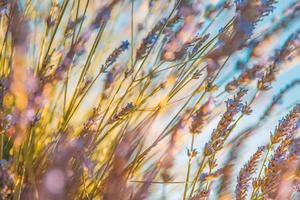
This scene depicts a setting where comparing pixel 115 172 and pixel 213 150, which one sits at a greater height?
pixel 213 150

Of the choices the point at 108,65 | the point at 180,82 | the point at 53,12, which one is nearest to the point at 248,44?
the point at 180,82

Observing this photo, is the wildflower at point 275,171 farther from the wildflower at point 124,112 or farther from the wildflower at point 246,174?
the wildflower at point 124,112

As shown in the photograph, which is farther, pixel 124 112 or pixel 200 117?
pixel 124 112

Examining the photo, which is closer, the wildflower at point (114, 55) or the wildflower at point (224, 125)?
the wildflower at point (224, 125)

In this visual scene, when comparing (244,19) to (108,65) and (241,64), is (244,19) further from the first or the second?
(108,65)

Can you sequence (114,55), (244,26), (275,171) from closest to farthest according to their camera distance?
(244,26) → (275,171) → (114,55)

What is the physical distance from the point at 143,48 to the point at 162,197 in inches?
11.3

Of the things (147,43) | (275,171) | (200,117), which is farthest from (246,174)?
(147,43)

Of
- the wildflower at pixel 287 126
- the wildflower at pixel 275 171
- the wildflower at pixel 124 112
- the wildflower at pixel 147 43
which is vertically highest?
Result: the wildflower at pixel 147 43

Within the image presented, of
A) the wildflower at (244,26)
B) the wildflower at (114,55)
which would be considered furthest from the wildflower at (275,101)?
the wildflower at (114,55)

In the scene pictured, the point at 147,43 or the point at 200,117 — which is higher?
the point at 147,43

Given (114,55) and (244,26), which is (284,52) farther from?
(114,55)

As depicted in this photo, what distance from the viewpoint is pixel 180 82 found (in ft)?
2.95

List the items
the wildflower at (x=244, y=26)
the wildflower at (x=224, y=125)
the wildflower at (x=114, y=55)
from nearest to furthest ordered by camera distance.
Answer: the wildflower at (x=244, y=26) < the wildflower at (x=224, y=125) < the wildflower at (x=114, y=55)
